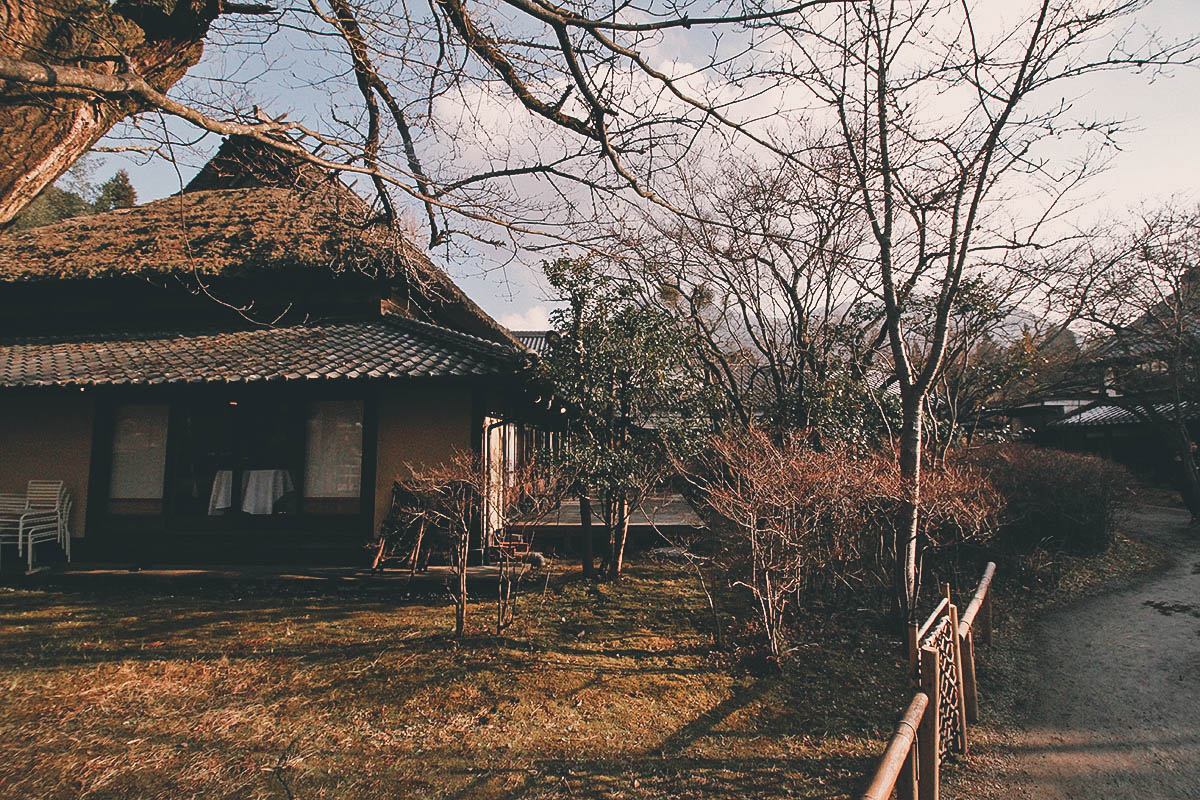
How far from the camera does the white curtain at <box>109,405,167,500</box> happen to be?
945cm

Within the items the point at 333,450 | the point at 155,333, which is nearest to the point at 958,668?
the point at 333,450

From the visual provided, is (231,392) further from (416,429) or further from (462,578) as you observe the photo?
(462,578)

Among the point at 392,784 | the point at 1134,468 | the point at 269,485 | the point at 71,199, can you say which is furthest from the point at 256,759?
the point at 71,199

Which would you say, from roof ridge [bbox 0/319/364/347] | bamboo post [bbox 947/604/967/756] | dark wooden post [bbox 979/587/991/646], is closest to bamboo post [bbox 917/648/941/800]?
bamboo post [bbox 947/604/967/756]

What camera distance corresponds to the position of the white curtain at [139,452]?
945 centimetres

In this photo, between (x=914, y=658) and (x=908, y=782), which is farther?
(x=914, y=658)

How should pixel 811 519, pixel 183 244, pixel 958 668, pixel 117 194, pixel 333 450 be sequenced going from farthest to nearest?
pixel 117 194 < pixel 183 244 < pixel 333 450 < pixel 811 519 < pixel 958 668

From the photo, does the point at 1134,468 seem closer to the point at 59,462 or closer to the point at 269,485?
the point at 269,485

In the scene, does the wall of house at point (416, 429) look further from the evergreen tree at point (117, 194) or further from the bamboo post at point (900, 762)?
the evergreen tree at point (117, 194)

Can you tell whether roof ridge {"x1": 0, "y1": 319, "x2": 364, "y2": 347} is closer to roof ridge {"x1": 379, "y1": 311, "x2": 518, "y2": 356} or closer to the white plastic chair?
roof ridge {"x1": 379, "y1": 311, "x2": 518, "y2": 356}

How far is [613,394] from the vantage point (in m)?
8.21

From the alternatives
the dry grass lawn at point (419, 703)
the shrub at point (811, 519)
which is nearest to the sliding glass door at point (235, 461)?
the dry grass lawn at point (419, 703)

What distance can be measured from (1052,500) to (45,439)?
16608 millimetres

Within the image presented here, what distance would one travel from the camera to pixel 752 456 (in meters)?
6.68
